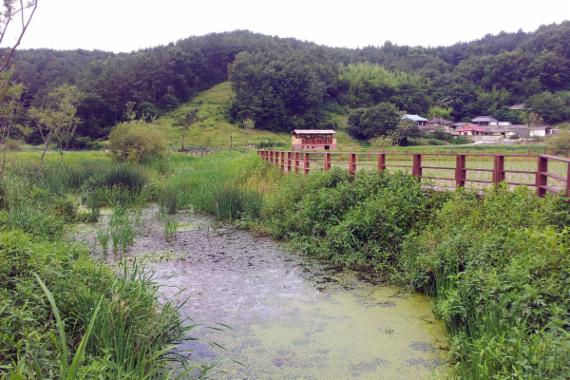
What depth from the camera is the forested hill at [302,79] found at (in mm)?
68625

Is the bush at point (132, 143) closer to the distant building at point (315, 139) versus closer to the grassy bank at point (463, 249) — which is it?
the grassy bank at point (463, 249)

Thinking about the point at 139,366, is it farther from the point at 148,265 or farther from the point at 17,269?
the point at 148,265

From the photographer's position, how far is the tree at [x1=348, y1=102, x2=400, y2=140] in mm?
59844

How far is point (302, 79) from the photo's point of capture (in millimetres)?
75812

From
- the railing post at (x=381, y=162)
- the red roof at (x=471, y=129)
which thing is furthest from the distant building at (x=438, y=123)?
the railing post at (x=381, y=162)

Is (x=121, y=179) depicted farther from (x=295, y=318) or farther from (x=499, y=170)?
(x=499, y=170)

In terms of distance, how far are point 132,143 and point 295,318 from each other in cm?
2015

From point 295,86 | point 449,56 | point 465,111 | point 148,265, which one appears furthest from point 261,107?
point 148,265

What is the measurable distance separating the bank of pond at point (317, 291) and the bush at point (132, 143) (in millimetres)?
13611

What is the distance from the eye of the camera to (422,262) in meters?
5.88

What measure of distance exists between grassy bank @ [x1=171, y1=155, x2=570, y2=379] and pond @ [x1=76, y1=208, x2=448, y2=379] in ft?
1.24

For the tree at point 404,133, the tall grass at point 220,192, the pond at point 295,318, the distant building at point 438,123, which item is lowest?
the pond at point 295,318

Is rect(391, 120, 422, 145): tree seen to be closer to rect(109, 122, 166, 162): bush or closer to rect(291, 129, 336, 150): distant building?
rect(291, 129, 336, 150): distant building

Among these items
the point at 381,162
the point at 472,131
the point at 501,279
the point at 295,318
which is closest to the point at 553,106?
the point at 472,131
